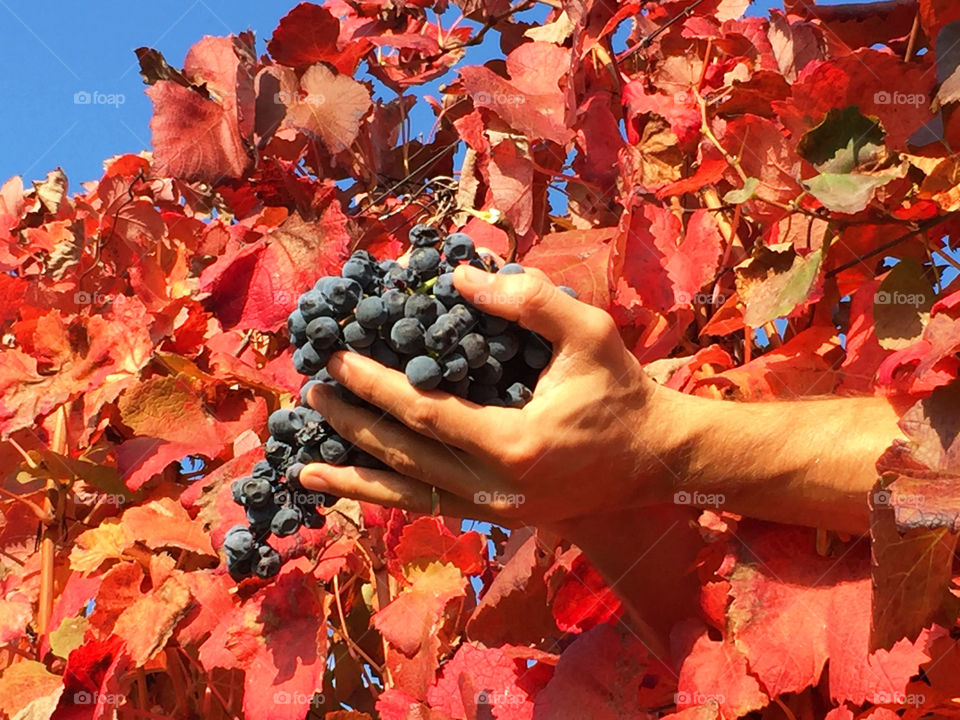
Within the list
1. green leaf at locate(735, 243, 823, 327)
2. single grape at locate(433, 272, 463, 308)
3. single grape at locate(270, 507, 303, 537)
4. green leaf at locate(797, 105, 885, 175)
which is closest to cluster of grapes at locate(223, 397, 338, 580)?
single grape at locate(270, 507, 303, 537)

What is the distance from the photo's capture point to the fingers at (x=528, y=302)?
47.5 inches

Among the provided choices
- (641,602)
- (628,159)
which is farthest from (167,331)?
(641,602)

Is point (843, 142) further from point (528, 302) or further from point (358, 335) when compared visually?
point (358, 335)

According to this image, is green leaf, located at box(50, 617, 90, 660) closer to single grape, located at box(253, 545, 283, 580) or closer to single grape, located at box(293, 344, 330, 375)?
single grape, located at box(253, 545, 283, 580)

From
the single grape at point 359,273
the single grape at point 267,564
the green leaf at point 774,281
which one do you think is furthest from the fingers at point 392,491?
the green leaf at point 774,281

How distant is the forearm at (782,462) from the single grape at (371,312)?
1.12ft

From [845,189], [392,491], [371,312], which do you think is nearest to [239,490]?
[392,491]

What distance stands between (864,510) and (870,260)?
15.3 inches

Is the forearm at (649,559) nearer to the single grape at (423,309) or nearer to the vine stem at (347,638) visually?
the single grape at (423,309)

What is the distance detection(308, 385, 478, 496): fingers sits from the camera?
4.17ft

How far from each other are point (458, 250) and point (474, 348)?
0.15 meters

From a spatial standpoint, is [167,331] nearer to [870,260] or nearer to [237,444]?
[237,444]

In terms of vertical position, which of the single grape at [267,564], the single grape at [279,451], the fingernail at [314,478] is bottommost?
the single grape at [267,564]

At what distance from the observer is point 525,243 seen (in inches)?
73.5
